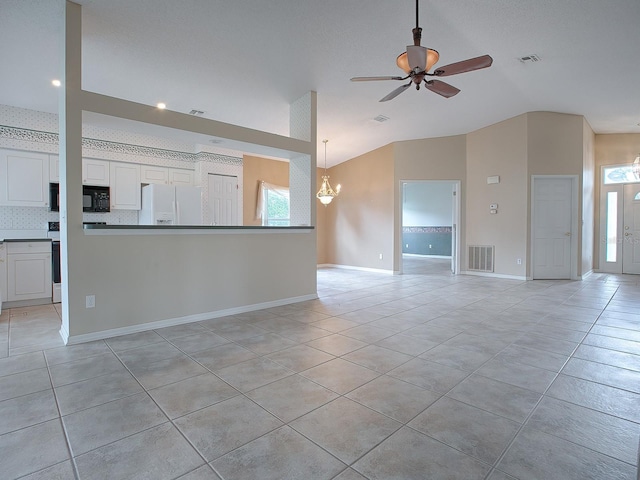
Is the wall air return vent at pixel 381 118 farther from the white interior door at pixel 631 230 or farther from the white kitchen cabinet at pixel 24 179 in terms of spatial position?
the white interior door at pixel 631 230

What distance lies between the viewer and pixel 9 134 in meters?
4.72

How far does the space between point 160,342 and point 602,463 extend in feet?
10.4

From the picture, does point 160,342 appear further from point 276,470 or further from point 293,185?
point 293,185

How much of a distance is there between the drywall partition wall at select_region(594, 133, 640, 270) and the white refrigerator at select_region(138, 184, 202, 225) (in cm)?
860

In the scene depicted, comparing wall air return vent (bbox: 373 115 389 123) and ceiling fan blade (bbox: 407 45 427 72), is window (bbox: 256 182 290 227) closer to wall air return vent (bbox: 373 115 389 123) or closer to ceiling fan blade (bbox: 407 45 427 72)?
wall air return vent (bbox: 373 115 389 123)

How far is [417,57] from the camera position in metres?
2.91

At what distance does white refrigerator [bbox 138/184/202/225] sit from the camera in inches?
225

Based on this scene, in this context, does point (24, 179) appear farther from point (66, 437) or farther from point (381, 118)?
point (381, 118)

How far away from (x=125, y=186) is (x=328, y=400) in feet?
17.2

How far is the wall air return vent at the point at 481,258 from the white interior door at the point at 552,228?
0.79 metres

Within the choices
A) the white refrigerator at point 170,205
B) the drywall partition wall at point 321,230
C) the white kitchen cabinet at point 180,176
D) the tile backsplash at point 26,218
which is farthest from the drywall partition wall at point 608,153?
the tile backsplash at point 26,218

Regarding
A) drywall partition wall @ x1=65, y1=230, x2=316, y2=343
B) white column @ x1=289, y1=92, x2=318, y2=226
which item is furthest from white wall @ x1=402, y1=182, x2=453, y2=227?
drywall partition wall @ x1=65, y1=230, x2=316, y2=343

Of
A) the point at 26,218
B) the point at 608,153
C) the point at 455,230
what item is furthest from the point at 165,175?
the point at 608,153

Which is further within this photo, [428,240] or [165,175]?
[428,240]
